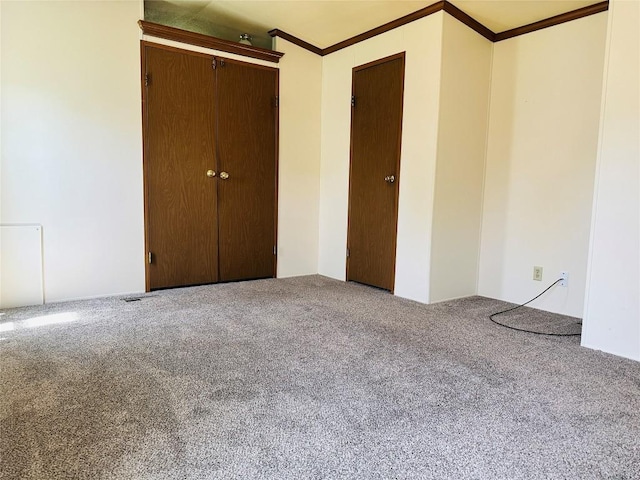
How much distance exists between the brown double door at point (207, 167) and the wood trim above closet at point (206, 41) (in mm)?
92

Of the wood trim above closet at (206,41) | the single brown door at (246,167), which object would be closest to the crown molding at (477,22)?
the wood trim above closet at (206,41)

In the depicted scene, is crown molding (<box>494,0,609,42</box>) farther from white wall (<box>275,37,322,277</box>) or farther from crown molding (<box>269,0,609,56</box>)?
white wall (<box>275,37,322,277</box>)

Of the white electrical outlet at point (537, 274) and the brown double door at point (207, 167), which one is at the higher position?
the brown double door at point (207, 167)

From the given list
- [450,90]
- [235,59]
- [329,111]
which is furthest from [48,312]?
[450,90]

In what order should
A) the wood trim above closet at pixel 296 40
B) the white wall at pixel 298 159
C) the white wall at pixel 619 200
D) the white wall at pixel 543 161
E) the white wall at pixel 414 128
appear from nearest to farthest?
the white wall at pixel 619 200 < the white wall at pixel 543 161 < the white wall at pixel 414 128 < the wood trim above closet at pixel 296 40 < the white wall at pixel 298 159

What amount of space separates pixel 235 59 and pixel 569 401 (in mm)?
3498

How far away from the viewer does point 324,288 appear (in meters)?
3.66

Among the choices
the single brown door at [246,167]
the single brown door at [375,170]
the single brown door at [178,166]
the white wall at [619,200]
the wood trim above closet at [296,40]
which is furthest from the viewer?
the wood trim above closet at [296,40]

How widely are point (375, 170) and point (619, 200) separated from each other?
1.88m

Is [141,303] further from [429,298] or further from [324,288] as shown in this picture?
[429,298]

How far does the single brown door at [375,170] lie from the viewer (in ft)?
11.2

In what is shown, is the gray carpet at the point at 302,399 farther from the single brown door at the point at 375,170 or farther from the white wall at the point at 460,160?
the single brown door at the point at 375,170

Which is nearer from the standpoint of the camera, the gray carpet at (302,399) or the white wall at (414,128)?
the gray carpet at (302,399)

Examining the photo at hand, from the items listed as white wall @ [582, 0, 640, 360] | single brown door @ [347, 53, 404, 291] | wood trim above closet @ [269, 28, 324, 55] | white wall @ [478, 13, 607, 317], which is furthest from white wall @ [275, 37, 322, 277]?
white wall @ [582, 0, 640, 360]
